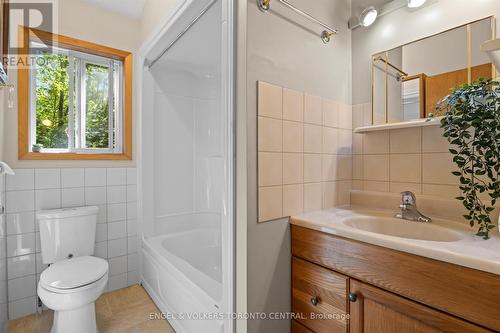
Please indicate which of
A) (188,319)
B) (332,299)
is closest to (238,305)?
(332,299)

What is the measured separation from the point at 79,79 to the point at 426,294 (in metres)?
2.71

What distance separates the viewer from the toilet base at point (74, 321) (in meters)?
1.48

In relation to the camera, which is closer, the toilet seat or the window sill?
the toilet seat

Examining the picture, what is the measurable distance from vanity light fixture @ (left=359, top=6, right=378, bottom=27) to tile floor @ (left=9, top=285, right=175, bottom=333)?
89.1 inches

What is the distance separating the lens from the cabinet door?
75cm

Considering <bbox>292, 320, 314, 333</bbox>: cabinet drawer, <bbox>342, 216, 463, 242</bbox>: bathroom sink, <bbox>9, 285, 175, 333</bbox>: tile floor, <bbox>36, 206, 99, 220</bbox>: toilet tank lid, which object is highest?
→ <bbox>342, 216, 463, 242</bbox>: bathroom sink

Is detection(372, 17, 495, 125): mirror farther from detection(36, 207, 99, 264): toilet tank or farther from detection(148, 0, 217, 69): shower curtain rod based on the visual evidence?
detection(36, 207, 99, 264): toilet tank

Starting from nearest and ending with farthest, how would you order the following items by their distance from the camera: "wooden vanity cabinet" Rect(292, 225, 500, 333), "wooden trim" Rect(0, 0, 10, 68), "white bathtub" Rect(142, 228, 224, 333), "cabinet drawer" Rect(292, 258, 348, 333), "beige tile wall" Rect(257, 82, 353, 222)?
"wooden vanity cabinet" Rect(292, 225, 500, 333) < "cabinet drawer" Rect(292, 258, 348, 333) < "beige tile wall" Rect(257, 82, 353, 222) < "white bathtub" Rect(142, 228, 224, 333) < "wooden trim" Rect(0, 0, 10, 68)

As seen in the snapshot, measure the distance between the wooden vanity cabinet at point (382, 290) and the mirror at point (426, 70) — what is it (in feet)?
2.69

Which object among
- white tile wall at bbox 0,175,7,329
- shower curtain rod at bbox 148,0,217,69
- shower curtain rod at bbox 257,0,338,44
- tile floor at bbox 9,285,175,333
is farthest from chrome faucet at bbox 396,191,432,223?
white tile wall at bbox 0,175,7,329

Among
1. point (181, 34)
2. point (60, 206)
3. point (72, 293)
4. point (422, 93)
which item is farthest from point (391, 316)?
point (60, 206)

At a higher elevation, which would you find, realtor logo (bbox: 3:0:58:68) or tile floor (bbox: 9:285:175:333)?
realtor logo (bbox: 3:0:58:68)

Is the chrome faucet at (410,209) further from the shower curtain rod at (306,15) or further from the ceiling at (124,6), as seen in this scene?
the ceiling at (124,6)

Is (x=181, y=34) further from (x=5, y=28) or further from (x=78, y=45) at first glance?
(x=5, y=28)
